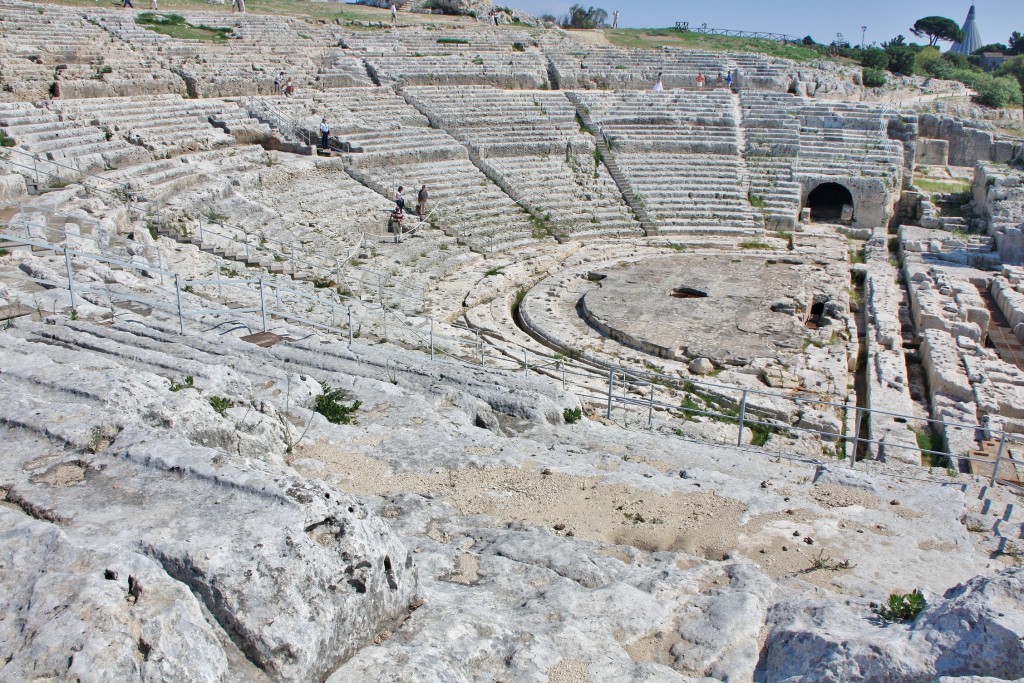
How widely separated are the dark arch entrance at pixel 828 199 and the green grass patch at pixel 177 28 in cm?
2061

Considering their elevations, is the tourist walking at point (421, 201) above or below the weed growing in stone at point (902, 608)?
below

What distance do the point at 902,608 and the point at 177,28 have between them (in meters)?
28.7

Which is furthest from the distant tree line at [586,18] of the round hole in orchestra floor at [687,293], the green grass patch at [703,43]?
the round hole in orchestra floor at [687,293]

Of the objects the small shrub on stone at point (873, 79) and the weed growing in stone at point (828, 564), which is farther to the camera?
the small shrub on stone at point (873, 79)

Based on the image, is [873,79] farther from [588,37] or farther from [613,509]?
[613,509]

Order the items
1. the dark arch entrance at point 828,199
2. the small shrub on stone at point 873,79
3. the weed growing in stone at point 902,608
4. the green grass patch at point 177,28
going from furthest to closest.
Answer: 1. the small shrub on stone at point 873,79
2. the dark arch entrance at point 828,199
3. the green grass patch at point 177,28
4. the weed growing in stone at point 902,608

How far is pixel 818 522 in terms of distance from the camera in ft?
19.2

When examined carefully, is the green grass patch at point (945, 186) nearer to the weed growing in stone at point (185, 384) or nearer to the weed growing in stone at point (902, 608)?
the weed growing in stone at point (902, 608)

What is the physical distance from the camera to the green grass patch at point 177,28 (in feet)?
85.4

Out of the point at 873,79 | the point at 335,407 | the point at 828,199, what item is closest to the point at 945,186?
the point at 828,199

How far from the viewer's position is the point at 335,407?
735 centimetres

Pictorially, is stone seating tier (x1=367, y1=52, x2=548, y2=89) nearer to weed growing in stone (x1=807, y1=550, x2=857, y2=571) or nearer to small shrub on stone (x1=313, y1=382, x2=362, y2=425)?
small shrub on stone (x1=313, y1=382, x2=362, y2=425)

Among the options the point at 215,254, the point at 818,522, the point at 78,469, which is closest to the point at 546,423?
the point at 818,522

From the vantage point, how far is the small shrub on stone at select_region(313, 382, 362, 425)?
23.7ft
